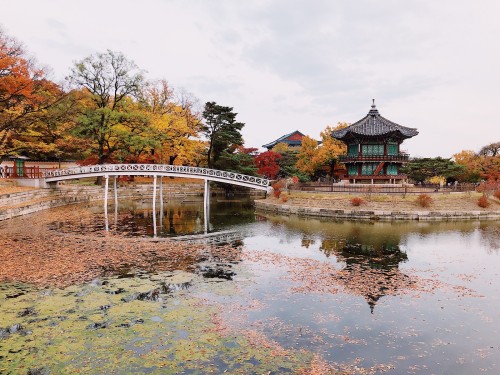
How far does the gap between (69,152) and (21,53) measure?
81.7 ft

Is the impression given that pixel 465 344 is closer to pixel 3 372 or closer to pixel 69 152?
pixel 3 372

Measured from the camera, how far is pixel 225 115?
4800 centimetres

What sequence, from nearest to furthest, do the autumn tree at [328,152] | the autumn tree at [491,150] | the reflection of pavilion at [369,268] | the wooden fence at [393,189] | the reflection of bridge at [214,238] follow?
the reflection of pavilion at [369,268], the reflection of bridge at [214,238], the wooden fence at [393,189], the autumn tree at [328,152], the autumn tree at [491,150]

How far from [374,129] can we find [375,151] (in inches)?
111

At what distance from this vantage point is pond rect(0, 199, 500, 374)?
8273 millimetres

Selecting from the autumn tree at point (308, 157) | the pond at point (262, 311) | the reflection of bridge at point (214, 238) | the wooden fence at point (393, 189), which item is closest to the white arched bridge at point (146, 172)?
the wooden fence at point (393, 189)

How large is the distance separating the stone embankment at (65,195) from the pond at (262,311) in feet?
34.5

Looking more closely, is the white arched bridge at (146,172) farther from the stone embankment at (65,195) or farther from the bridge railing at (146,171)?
the stone embankment at (65,195)

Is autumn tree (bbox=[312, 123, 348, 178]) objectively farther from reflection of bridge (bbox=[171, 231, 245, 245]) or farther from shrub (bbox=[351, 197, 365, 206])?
reflection of bridge (bbox=[171, 231, 245, 245])

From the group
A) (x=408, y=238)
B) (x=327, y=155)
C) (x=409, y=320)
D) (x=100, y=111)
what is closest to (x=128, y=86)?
(x=100, y=111)

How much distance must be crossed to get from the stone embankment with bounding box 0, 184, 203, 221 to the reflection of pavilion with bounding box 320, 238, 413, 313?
26.5 m

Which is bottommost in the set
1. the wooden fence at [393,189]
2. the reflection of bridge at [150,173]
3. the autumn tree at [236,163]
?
the wooden fence at [393,189]

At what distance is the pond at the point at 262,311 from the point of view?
27.1 feet

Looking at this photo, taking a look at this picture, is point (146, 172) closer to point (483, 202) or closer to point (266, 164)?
point (266, 164)
